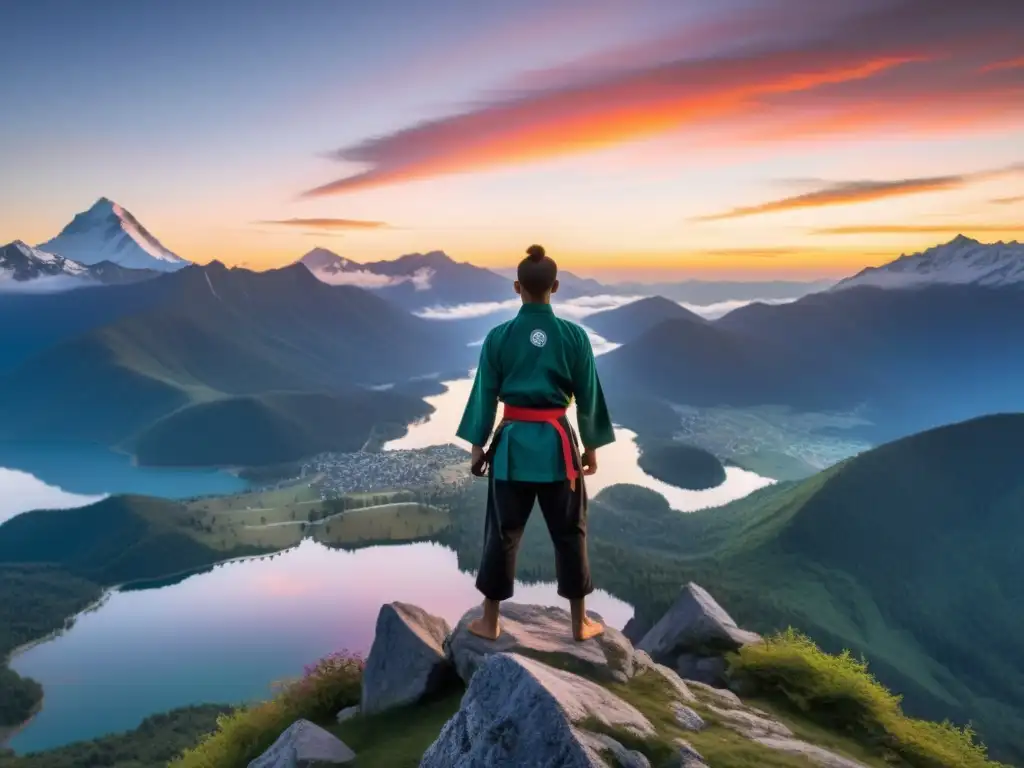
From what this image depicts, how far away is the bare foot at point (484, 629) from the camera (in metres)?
10.3

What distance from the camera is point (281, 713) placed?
11.9 meters

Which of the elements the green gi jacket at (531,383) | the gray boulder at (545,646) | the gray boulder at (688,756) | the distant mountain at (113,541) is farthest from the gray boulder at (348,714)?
the distant mountain at (113,541)

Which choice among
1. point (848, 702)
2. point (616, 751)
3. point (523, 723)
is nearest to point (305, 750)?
point (523, 723)

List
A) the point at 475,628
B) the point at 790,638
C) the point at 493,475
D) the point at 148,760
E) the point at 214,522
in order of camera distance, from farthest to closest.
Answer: the point at 214,522
the point at 148,760
the point at 790,638
the point at 475,628
the point at 493,475

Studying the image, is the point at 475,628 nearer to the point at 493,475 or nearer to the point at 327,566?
the point at 493,475

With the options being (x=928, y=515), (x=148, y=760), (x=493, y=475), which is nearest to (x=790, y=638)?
(x=493, y=475)

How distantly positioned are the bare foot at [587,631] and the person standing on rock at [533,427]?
0.85 metres

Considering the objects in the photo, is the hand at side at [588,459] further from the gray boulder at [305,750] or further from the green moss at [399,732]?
the gray boulder at [305,750]

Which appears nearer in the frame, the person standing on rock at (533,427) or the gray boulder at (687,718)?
the gray boulder at (687,718)

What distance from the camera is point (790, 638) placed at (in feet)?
42.4

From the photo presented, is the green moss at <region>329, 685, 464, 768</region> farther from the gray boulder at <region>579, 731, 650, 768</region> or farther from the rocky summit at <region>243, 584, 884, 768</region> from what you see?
the gray boulder at <region>579, 731, 650, 768</region>

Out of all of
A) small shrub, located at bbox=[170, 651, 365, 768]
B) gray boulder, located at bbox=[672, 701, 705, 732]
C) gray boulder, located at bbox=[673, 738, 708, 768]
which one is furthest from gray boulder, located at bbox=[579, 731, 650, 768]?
small shrub, located at bbox=[170, 651, 365, 768]

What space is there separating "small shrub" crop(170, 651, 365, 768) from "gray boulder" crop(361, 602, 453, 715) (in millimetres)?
773

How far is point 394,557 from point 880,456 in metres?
107
